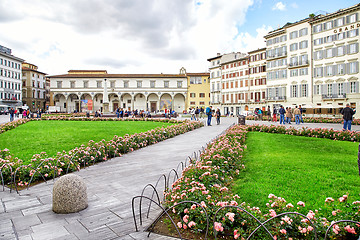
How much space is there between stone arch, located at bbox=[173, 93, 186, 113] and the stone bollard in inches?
2293

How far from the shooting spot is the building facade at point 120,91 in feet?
196

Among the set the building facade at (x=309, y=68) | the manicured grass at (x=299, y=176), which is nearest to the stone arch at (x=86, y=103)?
the building facade at (x=309, y=68)

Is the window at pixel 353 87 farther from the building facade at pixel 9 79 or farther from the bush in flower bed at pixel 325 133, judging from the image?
the building facade at pixel 9 79

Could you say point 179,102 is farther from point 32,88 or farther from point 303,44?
point 32,88

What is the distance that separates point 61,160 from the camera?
6.46 metres

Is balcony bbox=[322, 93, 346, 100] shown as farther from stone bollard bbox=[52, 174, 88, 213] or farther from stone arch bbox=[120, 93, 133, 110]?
stone arch bbox=[120, 93, 133, 110]

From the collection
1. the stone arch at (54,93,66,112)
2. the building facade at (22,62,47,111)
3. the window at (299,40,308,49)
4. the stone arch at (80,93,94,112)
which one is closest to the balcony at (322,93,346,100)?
the window at (299,40,308,49)

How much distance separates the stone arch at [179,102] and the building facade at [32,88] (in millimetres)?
38515

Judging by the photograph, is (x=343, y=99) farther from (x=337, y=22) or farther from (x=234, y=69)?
(x=234, y=69)

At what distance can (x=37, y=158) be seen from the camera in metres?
6.54

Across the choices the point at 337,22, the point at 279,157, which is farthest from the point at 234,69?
the point at 279,157

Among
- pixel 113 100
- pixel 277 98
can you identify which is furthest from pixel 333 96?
pixel 113 100

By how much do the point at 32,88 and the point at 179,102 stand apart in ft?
136

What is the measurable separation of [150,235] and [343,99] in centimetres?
3890
